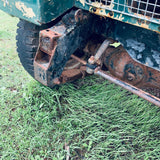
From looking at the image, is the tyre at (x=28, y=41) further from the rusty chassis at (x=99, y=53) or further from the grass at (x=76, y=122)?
the grass at (x=76, y=122)

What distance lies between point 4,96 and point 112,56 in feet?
4.06

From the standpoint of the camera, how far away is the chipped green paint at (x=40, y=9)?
1519mm

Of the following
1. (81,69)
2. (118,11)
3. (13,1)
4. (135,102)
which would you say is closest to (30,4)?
(13,1)

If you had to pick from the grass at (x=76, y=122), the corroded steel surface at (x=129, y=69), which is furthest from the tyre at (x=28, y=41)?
the corroded steel surface at (x=129, y=69)

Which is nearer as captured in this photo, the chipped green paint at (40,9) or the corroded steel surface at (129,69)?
the chipped green paint at (40,9)

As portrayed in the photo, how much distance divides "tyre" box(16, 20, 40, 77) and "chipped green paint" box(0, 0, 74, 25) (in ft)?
0.74

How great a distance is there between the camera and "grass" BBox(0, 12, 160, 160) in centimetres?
180

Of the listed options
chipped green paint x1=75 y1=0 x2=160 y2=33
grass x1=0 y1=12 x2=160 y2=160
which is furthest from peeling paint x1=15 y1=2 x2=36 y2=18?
grass x1=0 y1=12 x2=160 y2=160

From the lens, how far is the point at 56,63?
5.63 feet

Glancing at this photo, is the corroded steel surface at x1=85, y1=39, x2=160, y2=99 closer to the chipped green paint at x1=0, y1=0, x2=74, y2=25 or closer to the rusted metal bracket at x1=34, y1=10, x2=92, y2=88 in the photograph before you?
the rusted metal bracket at x1=34, y1=10, x2=92, y2=88

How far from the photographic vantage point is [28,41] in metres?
1.94

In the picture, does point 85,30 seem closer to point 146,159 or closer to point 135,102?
point 135,102

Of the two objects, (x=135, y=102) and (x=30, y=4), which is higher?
(x=30, y=4)

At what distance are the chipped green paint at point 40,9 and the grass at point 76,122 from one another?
85 cm
